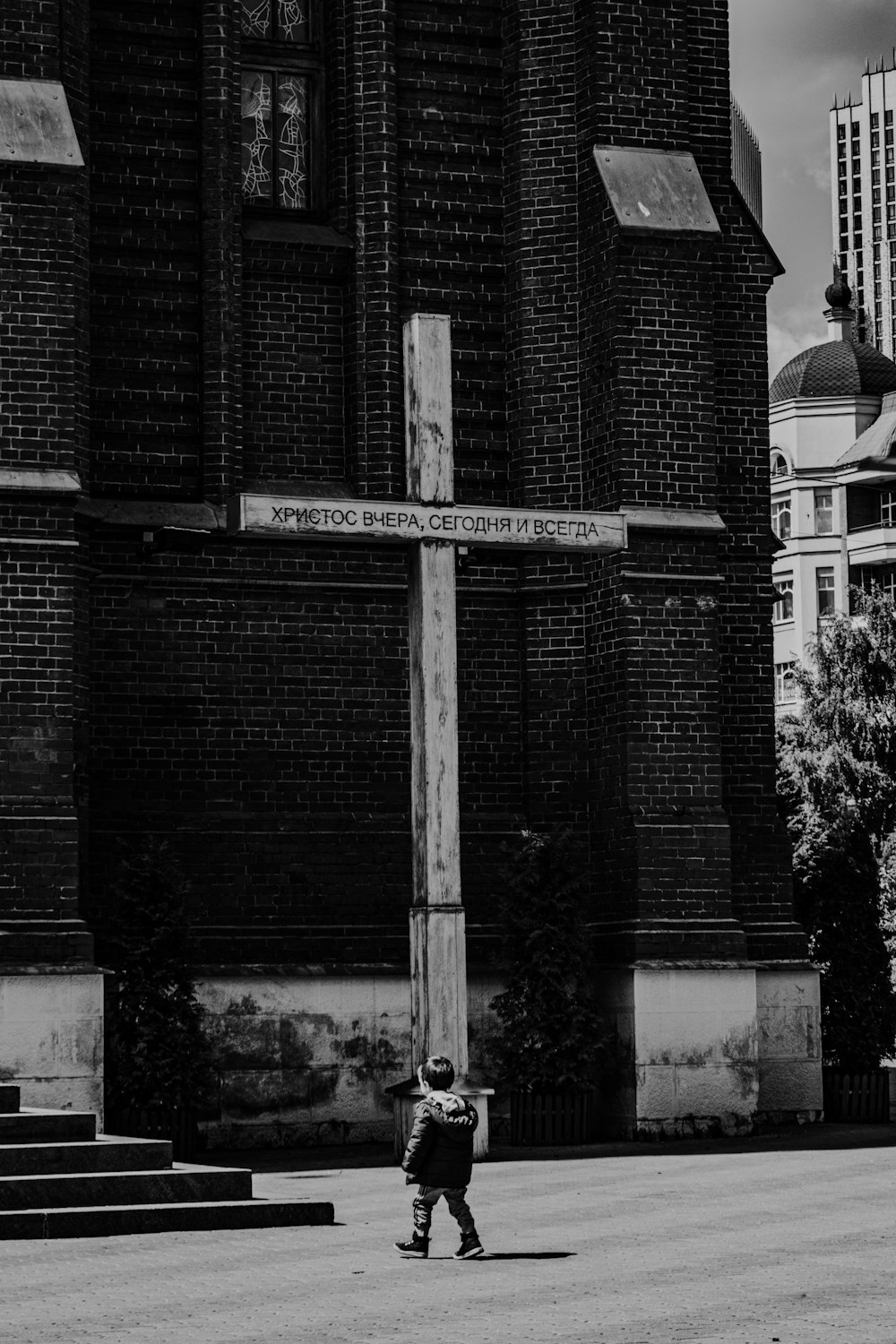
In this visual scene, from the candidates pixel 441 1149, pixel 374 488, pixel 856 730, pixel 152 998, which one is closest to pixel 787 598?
pixel 856 730

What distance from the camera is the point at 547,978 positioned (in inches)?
693

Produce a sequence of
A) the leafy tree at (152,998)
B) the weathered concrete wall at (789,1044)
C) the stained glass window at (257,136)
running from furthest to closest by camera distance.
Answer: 1. the stained glass window at (257,136)
2. the weathered concrete wall at (789,1044)
3. the leafy tree at (152,998)

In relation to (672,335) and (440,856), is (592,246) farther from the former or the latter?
(440,856)

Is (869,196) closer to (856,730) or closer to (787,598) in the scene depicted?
(787,598)

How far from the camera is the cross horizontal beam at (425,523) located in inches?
601

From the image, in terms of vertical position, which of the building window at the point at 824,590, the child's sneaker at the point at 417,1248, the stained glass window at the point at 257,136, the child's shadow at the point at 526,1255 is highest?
the building window at the point at 824,590

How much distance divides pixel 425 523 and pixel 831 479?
2959 inches

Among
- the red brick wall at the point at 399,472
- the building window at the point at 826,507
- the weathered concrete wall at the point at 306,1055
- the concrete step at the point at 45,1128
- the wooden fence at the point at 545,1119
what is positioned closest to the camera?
the concrete step at the point at 45,1128

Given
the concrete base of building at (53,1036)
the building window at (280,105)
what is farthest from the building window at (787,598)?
the concrete base of building at (53,1036)

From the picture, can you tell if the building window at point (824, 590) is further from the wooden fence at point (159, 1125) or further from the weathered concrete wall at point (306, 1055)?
the wooden fence at point (159, 1125)

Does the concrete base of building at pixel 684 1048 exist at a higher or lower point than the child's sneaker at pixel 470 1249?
higher

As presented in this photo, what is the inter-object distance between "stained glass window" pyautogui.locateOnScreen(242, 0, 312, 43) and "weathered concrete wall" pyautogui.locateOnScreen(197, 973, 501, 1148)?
780 cm

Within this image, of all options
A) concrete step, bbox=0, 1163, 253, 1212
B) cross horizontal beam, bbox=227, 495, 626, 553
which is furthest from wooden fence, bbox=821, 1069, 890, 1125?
concrete step, bbox=0, 1163, 253, 1212

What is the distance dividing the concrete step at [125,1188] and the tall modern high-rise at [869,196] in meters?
146
